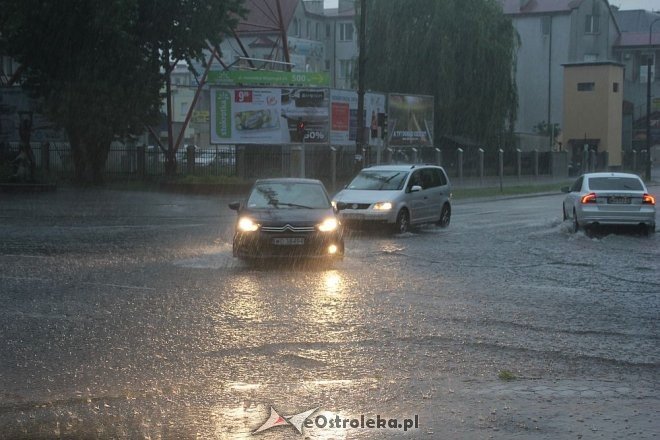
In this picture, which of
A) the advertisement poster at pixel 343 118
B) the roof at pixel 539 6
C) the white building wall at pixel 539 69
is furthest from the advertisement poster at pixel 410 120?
the roof at pixel 539 6

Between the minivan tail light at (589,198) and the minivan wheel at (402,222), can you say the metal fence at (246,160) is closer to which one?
the minivan wheel at (402,222)

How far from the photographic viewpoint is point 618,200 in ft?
71.6

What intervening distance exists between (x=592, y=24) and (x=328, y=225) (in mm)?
75290

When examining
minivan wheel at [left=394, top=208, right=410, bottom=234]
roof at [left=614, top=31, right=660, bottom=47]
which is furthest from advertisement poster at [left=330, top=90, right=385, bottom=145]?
roof at [left=614, top=31, right=660, bottom=47]

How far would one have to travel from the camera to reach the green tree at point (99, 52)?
38375 millimetres

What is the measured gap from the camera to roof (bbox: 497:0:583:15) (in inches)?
3238

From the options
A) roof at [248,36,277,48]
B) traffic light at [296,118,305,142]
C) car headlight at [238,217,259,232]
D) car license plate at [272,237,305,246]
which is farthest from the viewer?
roof at [248,36,277,48]

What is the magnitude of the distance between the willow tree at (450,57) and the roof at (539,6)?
26.3 metres

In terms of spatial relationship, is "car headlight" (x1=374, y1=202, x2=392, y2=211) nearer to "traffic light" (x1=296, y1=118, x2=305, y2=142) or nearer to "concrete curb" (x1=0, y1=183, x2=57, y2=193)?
"concrete curb" (x1=0, y1=183, x2=57, y2=193)

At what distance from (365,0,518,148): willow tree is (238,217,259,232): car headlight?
4083 centimetres

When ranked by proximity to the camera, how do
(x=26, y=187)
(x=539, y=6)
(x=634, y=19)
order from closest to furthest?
(x=26, y=187) → (x=539, y=6) → (x=634, y=19)

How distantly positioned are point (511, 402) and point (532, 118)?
258ft

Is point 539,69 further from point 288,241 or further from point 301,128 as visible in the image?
point 288,241

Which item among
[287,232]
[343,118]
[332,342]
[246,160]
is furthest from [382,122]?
[332,342]
